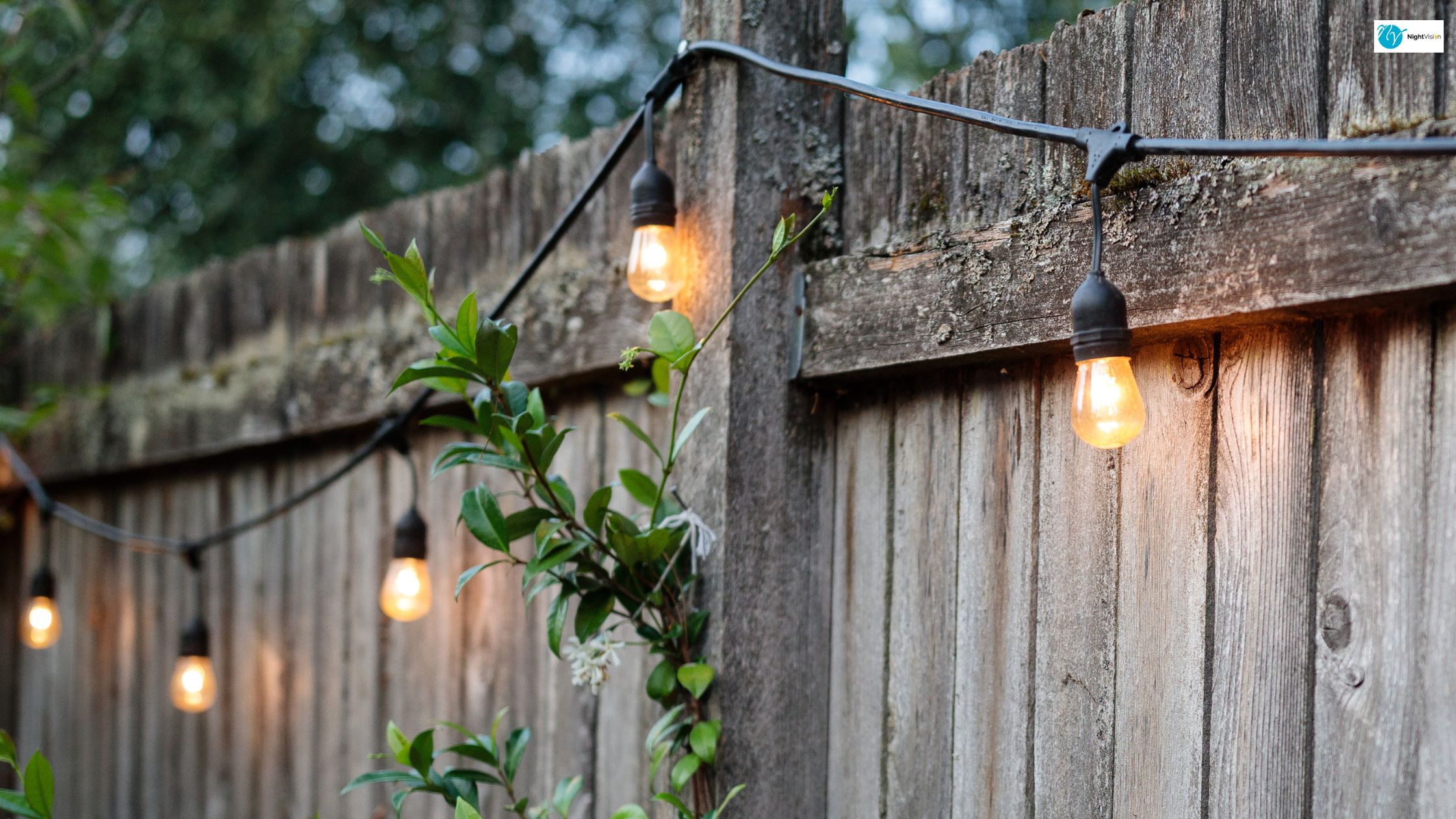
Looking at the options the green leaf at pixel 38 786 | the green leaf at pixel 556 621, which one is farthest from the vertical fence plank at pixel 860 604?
the green leaf at pixel 38 786

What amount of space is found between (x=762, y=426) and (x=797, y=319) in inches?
6.6

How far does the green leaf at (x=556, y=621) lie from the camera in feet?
5.41

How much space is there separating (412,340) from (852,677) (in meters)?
1.24

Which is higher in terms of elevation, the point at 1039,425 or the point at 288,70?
the point at 288,70

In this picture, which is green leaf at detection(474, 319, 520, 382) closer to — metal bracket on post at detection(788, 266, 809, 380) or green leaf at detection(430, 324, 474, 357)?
green leaf at detection(430, 324, 474, 357)

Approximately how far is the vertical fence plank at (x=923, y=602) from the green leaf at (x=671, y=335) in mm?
351

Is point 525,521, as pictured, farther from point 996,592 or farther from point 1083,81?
point 1083,81

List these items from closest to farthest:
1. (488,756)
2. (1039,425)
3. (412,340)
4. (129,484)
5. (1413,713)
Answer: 1. (1413,713)
2. (1039,425)
3. (488,756)
4. (412,340)
5. (129,484)

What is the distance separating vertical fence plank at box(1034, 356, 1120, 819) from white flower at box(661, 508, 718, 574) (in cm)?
47

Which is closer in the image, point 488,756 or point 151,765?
point 488,756

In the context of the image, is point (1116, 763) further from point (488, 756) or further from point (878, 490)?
point (488, 756)

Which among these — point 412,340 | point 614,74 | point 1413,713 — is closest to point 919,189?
point 1413,713

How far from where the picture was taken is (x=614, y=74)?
7.05 metres

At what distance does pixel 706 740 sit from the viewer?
1.75 m
